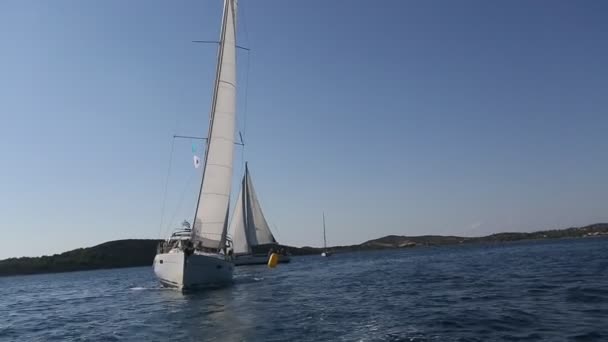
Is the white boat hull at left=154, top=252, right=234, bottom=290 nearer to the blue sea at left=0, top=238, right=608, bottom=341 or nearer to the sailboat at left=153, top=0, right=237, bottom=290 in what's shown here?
the sailboat at left=153, top=0, right=237, bottom=290

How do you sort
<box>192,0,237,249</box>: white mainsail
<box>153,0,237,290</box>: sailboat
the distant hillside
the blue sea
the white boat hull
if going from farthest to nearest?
the distant hillside → <box>192,0,237,249</box>: white mainsail → <box>153,0,237,290</box>: sailboat → the white boat hull → the blue sea

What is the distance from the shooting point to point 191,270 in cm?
2750

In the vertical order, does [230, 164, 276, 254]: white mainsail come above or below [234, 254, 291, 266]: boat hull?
above

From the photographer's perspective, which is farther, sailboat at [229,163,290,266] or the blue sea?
sailboat at [229,163,290,266]

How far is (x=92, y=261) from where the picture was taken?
118 metres

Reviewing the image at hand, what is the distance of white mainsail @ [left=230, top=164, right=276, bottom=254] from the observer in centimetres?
7119

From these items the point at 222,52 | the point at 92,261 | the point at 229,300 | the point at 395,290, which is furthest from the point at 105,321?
the point at 92,261

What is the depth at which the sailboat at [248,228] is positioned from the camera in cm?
7106

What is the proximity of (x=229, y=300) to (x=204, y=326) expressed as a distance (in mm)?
7231

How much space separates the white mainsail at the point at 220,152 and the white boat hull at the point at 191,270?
1981mm

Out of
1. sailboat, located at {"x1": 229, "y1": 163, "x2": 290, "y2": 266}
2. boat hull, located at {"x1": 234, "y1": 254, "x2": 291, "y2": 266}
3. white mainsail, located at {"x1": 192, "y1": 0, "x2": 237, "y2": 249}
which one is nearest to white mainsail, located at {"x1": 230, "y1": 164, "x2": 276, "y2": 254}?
sailboat, located at {"x1": 229, "y1": 163, "x2": 290, "y2": 266}

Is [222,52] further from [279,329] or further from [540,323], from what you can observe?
[540,323]

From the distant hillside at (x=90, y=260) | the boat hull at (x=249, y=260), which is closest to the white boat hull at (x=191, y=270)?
the boat hull at (x=249, y=260)

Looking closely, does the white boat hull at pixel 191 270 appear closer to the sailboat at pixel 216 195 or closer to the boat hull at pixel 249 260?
the sailboat at pixel 216 195
